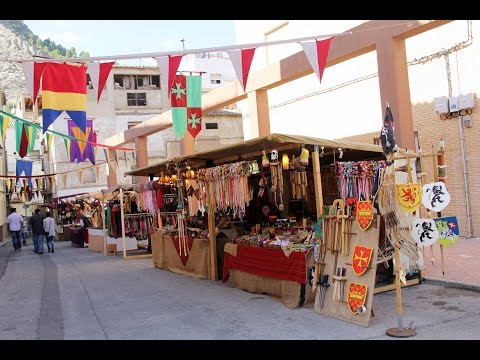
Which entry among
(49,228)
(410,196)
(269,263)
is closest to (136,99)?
(49,228)

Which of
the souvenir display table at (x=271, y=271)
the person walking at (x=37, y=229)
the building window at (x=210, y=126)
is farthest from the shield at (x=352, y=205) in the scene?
the building window at (x=210, y=126)

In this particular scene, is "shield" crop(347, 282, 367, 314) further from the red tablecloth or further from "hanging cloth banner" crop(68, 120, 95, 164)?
"hanging cloth banner" crop(68, 120, 95, 164)

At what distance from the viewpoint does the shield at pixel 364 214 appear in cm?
629

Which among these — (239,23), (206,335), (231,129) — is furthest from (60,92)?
(231,129)

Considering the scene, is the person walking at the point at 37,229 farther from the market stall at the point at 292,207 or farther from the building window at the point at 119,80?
the building window at the point at 119,80

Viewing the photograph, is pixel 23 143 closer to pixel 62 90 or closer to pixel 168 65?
pixel 62 90

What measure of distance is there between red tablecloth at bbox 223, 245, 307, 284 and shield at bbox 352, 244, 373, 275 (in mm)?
956

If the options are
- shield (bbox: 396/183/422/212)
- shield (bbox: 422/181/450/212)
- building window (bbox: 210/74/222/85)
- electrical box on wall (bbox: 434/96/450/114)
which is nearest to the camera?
shield (bbox: 396/183/422/212)

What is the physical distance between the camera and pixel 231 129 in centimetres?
3288

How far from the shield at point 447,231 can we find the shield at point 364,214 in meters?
0.94

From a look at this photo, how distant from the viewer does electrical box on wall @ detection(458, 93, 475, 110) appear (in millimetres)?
12438

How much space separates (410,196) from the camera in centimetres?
583

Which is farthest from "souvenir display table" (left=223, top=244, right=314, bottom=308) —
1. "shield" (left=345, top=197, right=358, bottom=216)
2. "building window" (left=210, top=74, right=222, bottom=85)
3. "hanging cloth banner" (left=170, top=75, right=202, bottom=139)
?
"building window" (left=210, top=74, right=222, bottom=85)
